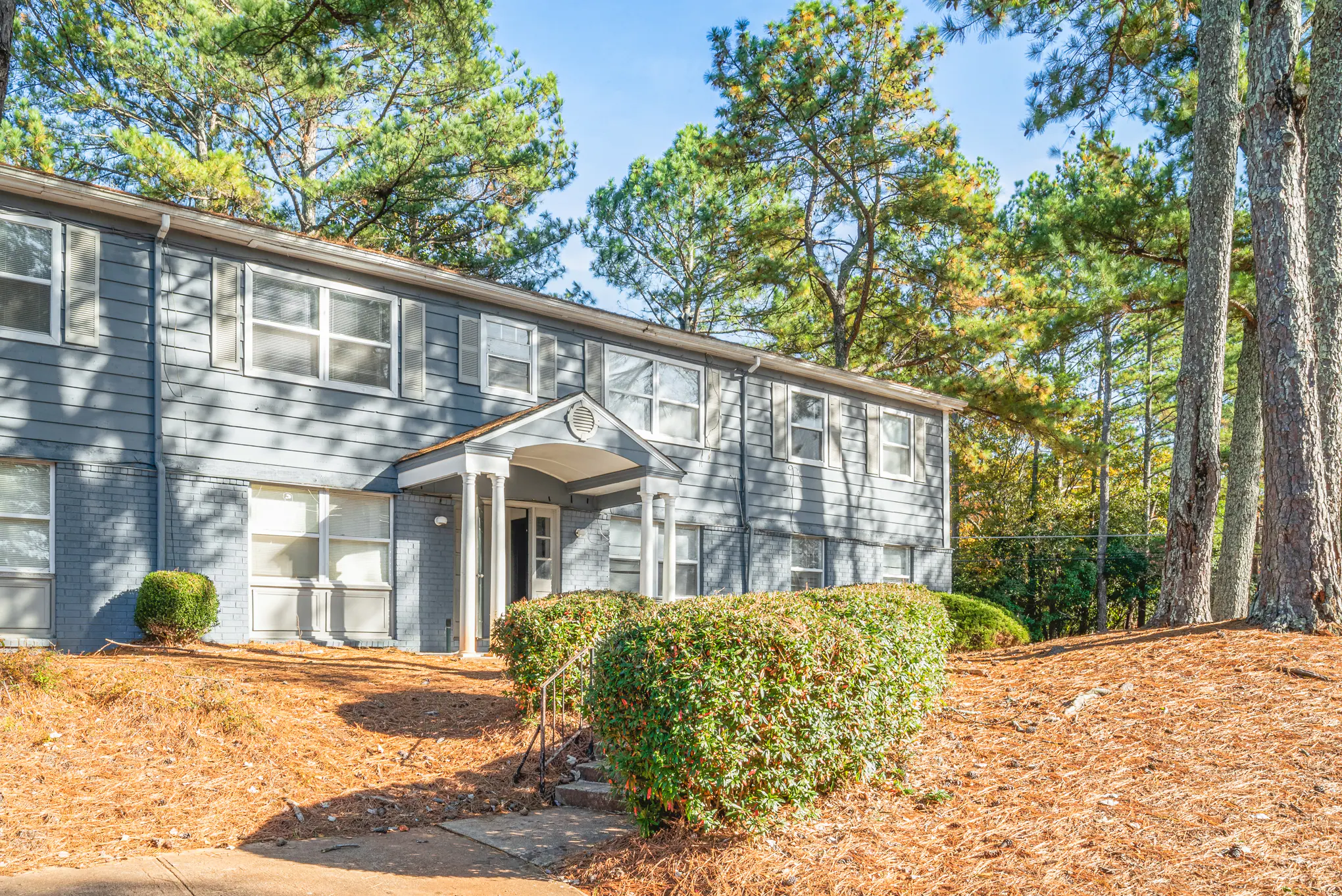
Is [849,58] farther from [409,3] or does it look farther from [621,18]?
[409,3]

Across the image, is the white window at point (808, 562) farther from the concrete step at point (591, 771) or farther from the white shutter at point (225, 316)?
the concrete step at point (591, 771)

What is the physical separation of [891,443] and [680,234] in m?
11.1

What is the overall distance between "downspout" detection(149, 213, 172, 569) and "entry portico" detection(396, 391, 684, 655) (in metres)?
2.66

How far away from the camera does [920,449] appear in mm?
19078

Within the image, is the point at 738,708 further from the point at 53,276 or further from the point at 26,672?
the point at 53,276

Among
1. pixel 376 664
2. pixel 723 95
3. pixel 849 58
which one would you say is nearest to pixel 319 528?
pixel 376 664

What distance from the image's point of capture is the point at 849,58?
70.5 feet

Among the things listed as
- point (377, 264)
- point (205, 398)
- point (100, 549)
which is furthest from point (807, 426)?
point (100, 549)

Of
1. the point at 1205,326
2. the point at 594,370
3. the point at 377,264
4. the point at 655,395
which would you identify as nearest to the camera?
the point at 1205,326

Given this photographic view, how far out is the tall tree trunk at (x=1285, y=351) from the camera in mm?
7902

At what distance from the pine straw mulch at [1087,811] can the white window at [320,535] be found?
722 cm

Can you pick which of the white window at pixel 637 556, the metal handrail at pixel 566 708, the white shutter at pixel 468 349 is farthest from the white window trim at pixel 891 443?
the metal handrail at pixel 566 708

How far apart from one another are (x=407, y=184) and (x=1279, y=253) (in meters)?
15.9

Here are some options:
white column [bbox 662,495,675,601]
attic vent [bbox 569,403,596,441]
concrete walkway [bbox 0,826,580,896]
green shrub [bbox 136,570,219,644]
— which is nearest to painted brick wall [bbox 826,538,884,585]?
white column [bbox 662,495,675,601]
